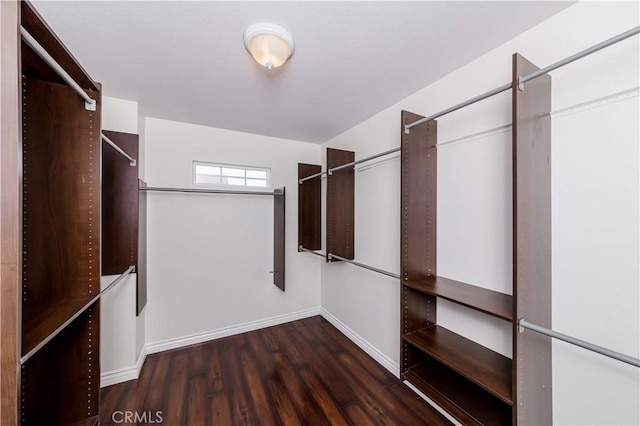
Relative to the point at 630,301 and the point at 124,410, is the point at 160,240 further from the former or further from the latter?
the point at 630,301

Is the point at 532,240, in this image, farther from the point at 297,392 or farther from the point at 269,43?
the point at 297,392

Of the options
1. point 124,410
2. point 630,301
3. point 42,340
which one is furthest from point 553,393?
point 124,410

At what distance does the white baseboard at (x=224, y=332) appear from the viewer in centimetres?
268

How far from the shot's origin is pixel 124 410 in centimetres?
188

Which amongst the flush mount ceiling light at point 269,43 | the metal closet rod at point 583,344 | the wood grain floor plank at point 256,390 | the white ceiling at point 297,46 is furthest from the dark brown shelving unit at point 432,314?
the wood grain floor plank at point 256,390

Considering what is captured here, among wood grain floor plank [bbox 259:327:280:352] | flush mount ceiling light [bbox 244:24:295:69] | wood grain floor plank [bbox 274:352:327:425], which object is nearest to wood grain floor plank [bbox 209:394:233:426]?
wood grain floor plank [bbox 274:352:327:425]

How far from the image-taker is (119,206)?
6.73 ft

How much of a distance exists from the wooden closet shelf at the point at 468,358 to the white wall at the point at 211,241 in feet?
6.82

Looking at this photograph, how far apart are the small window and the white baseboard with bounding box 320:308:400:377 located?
200 cm

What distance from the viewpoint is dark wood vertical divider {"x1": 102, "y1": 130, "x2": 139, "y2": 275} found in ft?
6.58

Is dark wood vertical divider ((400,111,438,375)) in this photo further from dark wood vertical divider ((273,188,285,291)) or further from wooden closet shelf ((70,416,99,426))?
wooden closet shelf ((70,416,99,426))

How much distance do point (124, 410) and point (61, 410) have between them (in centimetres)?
94

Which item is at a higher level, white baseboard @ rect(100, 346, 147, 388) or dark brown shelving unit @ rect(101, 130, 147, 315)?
dark brown shelving unit @ rect(101, 130, 147, 315)

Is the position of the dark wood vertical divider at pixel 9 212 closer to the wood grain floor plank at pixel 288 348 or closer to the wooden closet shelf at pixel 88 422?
the wooden closet shelf at pixel 88 422
